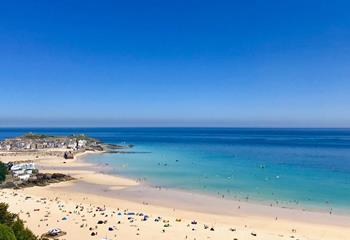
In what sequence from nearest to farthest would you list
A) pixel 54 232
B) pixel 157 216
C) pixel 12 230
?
A: pixel 12 230 → pixel 54 232 → pixel 157 216

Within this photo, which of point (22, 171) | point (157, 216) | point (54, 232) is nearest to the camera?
point (54, 232)

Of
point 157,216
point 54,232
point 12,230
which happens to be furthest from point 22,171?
point 12,230

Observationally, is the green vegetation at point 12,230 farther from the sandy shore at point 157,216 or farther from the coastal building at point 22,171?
the coastal building at point 22,171

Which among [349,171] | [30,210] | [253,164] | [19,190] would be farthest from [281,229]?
[253,164]

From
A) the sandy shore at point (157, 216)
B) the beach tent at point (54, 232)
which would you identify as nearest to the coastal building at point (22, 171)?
the sandy shore at point (157, 216)

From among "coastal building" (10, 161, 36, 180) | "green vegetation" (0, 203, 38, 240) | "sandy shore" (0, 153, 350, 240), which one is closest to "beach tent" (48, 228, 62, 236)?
"sandy shore" (0, 153, 350, 240)

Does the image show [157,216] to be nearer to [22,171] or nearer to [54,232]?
[54,232]

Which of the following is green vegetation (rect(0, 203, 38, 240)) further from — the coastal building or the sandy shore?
the coastal building
